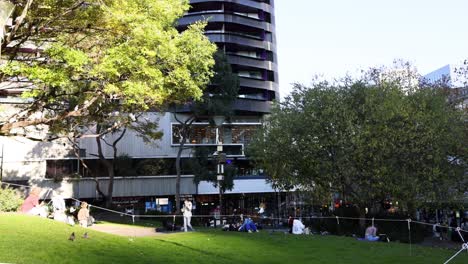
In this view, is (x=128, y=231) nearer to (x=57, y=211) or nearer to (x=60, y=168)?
(x=57, y=211)

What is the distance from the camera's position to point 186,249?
15.8m

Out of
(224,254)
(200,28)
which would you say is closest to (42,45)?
(200,28)

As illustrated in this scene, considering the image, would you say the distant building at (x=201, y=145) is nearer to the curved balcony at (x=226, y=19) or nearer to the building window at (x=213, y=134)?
the building window at (x=213, y=134)

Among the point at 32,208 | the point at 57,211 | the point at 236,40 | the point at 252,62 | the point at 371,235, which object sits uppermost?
the point at 236,40

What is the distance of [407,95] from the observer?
2950 cm

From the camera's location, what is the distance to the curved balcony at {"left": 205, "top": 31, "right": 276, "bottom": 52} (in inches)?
2707

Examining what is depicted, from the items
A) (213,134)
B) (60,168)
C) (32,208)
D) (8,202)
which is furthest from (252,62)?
(8,202)

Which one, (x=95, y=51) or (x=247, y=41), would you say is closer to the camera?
(x=95, y=51)

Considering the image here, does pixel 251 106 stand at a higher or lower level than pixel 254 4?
lower

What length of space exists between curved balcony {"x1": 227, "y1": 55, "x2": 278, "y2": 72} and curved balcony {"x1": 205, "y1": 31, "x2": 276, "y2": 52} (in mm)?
2246

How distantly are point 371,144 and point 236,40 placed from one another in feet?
153


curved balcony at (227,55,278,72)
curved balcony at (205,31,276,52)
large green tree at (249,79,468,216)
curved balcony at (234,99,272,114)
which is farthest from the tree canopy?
curved balcony at (205,31,276,52)

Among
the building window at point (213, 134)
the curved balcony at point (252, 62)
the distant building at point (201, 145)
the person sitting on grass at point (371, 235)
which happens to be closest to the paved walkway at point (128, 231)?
the person sitting on grass at point (371, 235)

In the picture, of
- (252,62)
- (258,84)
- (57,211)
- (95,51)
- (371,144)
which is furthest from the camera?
(252,62)
